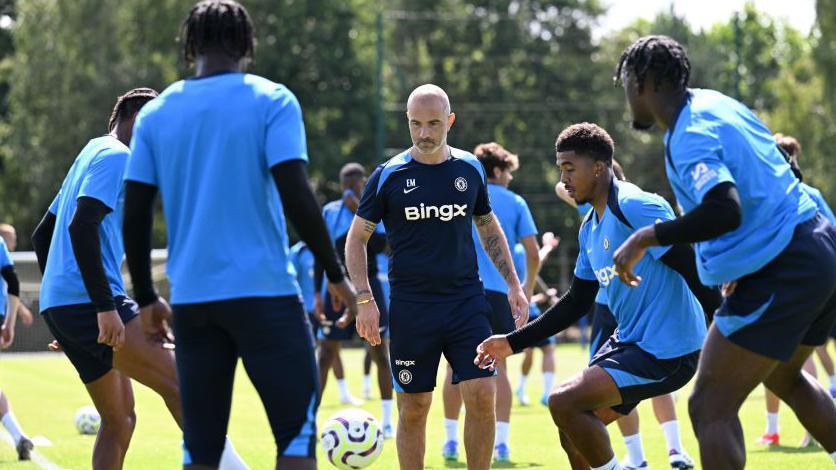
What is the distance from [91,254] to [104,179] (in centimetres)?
47

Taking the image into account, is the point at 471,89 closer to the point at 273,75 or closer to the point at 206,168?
the point at 273,75

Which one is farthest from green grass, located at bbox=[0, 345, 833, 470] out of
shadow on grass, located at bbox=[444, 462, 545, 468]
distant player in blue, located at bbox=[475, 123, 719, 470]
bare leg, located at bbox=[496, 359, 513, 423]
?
distant player in blue, located at bbox=[475, 123, 719, 470]

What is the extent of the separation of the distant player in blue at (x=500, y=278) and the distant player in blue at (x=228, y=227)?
5006 millimetres

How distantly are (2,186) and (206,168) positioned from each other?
47140 mm

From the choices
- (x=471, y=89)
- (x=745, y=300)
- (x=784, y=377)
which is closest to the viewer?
(x=745, y=300)

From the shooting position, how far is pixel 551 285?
122 ft

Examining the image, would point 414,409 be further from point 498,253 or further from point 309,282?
point 309,282

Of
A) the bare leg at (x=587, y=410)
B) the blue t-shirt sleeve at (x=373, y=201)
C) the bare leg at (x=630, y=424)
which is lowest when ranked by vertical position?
the bare leg at (x=630, y=424)

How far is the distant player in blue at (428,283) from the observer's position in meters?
7.76

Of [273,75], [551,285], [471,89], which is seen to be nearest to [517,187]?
[551,285]

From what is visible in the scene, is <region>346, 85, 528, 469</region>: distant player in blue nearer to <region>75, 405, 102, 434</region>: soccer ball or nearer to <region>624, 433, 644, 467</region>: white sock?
<region>624, 433, 644, 467</region>: white sock

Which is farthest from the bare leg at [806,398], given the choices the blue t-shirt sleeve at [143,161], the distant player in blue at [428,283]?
the blue t-shirt sleeve at [143,161]

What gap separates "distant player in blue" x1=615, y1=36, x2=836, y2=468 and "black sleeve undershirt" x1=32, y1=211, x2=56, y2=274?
3.76 meters

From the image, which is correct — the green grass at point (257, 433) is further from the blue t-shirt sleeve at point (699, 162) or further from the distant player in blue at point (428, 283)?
the distant player in blue at point (428, 283)
